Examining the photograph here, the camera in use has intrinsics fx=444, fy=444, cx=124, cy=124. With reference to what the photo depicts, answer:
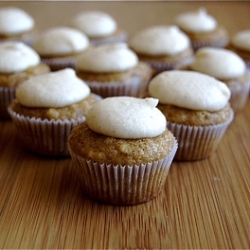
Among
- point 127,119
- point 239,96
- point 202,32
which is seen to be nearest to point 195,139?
point 127,119

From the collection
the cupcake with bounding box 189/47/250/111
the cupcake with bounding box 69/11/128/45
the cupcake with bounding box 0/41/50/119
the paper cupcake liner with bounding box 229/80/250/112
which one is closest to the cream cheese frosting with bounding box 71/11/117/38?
the cupcake with bounding box 69/11/128/45

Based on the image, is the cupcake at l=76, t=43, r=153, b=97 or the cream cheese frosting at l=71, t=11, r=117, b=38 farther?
the cream cheese frosting at l=71, t=11, r=117, b=38

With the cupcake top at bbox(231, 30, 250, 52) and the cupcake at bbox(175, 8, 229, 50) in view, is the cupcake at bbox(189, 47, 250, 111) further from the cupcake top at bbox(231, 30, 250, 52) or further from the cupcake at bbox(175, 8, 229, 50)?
the cupcake at bbox(175, 8, 229, 50)

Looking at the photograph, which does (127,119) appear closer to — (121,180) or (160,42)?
(121,180)

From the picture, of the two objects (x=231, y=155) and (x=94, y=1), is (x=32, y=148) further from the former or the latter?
(x=94, y=1)

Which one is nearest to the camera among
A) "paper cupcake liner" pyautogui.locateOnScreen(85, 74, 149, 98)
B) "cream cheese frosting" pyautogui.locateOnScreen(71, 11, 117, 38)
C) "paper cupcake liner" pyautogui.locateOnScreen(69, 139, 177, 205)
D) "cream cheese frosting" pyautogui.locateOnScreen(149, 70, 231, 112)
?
"paper cupcake liner" pyautogui.locateOnScreen(69, 139, 177, 205)

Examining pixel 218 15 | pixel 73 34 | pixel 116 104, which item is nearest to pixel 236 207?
pixel 116 104
